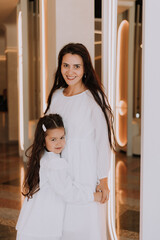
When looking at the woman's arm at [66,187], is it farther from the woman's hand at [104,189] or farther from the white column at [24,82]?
the white column at [24,82]

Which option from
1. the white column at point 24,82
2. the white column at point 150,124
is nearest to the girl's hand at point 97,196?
the white column at point 150,124

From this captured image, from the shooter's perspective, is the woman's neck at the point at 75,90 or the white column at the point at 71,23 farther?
the white column at the point at 71,23

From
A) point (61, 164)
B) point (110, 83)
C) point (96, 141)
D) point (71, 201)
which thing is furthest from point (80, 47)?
point (71, 201)

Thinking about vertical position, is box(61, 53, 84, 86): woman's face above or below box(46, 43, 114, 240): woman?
above

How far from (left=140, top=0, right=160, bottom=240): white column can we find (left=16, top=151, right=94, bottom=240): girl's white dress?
20.2 inches

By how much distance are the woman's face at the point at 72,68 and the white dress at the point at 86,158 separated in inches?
5.6

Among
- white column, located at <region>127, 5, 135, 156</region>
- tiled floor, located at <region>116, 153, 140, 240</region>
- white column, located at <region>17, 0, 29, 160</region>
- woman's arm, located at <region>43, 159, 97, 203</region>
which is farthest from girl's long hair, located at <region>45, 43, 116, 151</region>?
white column, located at <region>127, 5, 135, 156</region>

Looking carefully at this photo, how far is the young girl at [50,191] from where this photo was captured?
1.74m

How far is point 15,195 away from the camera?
372 centimetres

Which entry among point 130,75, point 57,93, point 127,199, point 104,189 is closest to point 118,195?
point 127,199

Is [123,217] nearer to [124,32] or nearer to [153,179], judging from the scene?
[153,179]

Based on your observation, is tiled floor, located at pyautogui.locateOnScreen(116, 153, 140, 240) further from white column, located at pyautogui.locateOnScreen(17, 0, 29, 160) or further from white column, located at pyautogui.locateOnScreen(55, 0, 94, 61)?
white column, located at pyautogui.locateOnScreen(17, 0, 29, 160)

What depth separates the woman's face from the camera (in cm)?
183

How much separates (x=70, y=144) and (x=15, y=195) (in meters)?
2.16
